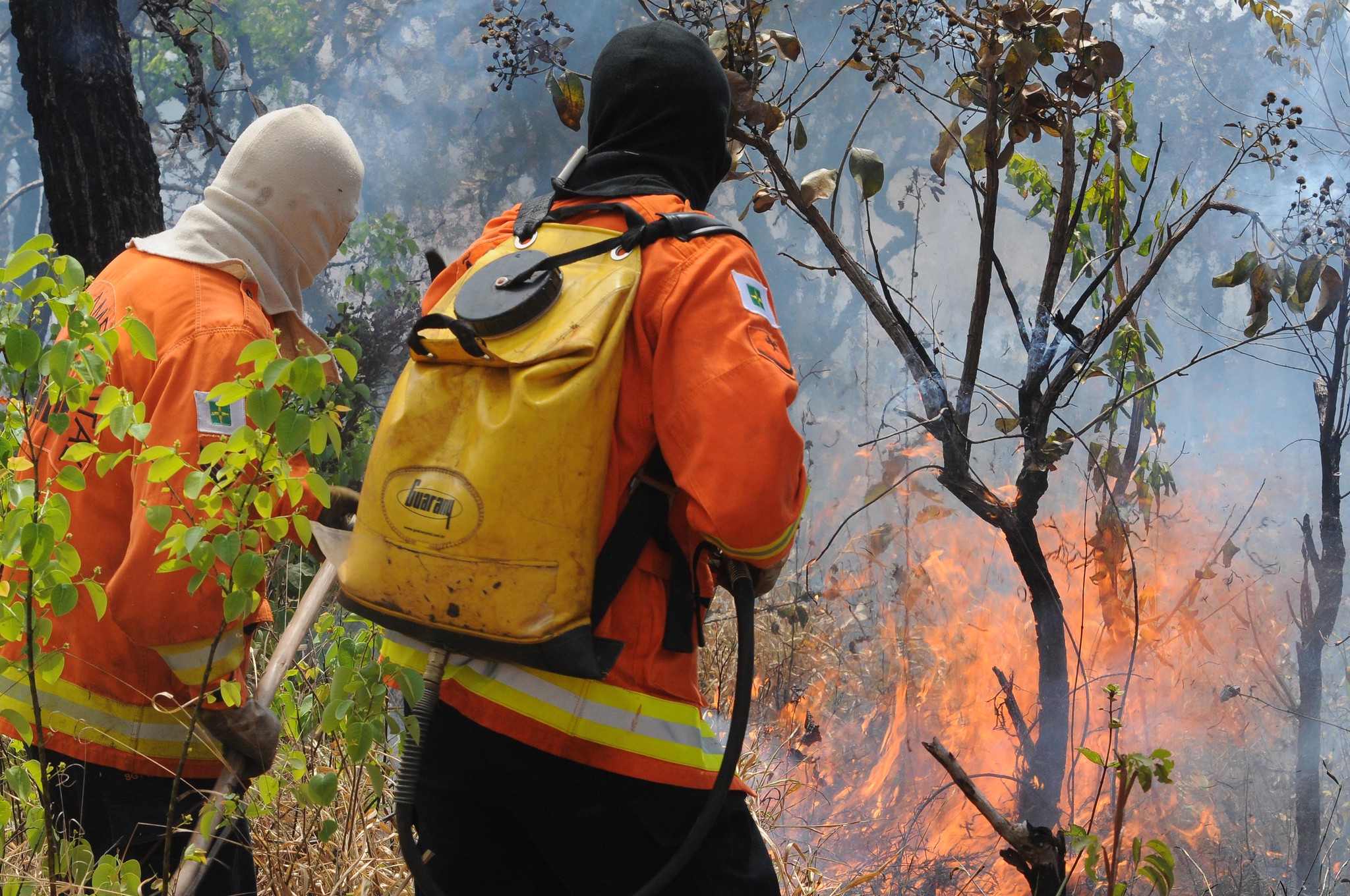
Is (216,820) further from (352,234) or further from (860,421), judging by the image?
(352,234)

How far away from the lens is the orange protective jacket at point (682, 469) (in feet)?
4.57

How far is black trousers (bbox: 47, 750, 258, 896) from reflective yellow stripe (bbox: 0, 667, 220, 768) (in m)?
0.07

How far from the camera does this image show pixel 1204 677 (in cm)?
359

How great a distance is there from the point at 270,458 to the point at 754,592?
766 millimetres

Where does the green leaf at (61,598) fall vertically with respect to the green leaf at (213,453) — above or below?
below

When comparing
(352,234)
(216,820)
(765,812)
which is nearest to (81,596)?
(216,820)

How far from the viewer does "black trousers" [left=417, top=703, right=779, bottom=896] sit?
146 centimetres

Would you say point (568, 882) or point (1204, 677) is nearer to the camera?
point (568, 882)

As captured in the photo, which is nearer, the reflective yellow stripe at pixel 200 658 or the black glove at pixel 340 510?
the reflective yellow stripe at pixel 200 658

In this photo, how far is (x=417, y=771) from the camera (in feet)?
5.02

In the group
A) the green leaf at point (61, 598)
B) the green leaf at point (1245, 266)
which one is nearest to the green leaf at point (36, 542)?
the green leaf at point (61, 598)

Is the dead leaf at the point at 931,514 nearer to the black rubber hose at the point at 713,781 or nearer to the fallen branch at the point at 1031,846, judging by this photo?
the fallen branch at the point at 1031,846

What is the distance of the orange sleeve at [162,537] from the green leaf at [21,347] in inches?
8.3

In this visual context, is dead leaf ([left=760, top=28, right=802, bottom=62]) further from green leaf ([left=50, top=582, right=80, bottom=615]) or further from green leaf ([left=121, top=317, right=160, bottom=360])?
green leaf ([left=50, top=582, right=80, bottom=615])
